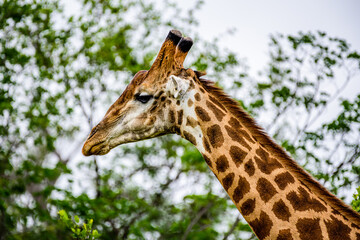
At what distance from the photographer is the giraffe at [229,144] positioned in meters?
3.58

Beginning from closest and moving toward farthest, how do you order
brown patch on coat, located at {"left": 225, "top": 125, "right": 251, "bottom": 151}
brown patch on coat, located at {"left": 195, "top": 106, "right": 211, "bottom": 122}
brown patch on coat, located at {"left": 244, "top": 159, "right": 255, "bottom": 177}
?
brown patch on coat, located at {"left": 244, "top": 159, "right": 255, "bottom": 177} → brown patch on coat, located at {"left": 225, "top": 125, "right": 251, "bottom": 151} → brown patch on coat, located at {"left": 195, "top": 106, "right": 211, "bottom": 122}

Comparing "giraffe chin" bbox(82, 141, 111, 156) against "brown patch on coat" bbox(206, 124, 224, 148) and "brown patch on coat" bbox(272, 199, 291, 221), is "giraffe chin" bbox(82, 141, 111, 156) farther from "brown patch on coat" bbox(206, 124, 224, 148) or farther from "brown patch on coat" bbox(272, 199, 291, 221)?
"brown patch on coat" bbox(272, 199, 291, 221)

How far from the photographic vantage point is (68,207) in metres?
8.74

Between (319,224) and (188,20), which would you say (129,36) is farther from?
(319,224)

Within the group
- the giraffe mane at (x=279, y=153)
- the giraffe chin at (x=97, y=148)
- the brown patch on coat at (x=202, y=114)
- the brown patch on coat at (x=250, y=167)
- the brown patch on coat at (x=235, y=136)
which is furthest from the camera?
the giraffe chin at (x=97, y=148)

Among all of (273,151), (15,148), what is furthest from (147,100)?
(15,148)

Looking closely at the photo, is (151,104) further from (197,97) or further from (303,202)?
(303,202)

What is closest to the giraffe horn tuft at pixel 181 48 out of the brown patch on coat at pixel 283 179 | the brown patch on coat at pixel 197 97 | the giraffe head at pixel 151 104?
the giraffe head at pixel 151 104

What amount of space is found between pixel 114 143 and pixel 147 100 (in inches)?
21.2

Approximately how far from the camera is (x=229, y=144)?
391cm

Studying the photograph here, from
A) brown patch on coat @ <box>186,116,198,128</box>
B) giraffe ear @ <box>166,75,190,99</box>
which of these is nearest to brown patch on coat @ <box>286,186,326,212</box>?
brown patch on coat @ <box>186,116,198,128</box>

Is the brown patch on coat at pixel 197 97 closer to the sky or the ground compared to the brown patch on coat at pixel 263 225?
closer to the sky

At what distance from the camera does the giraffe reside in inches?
141

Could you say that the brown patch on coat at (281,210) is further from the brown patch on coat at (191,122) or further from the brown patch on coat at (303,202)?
the brown patch on coat at (191,122)
